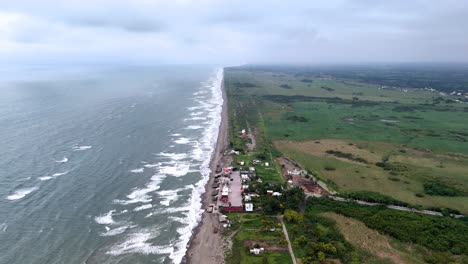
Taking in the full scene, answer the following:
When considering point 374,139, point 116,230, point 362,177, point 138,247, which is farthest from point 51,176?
point 374,139

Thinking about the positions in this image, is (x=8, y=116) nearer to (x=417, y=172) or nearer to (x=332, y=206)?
(x=332, y=206)

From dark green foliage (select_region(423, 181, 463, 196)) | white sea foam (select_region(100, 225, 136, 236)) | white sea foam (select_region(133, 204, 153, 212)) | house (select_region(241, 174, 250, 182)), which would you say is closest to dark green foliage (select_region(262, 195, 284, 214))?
house (select_region(241, 174, 250, 182))

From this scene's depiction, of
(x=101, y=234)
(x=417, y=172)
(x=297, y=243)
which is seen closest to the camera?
(x=297, y=243)

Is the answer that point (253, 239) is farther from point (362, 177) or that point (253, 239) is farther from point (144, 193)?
point (362, 177)

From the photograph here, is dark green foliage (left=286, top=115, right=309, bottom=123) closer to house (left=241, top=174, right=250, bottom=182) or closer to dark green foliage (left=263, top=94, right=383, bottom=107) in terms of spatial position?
dark green foliage (left=263, top=94, right=383, bottom=107)

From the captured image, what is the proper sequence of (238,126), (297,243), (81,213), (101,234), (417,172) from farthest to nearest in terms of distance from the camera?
1. (238,126)
2. (417,172)
3. (81,213)
4. (101,234)
5. (297,243)

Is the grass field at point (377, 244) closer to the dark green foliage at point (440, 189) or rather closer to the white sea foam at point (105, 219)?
the dark green foliage at point (440, 189)

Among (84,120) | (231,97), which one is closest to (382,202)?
(84,120)
